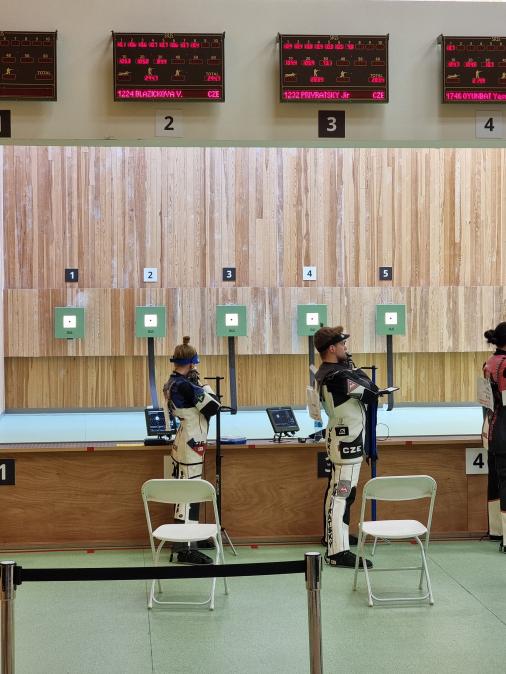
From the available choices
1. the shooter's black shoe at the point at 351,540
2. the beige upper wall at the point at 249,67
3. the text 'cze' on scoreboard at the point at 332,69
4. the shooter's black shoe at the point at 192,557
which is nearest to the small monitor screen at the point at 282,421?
the shooter's black shoe at the point at 351,540

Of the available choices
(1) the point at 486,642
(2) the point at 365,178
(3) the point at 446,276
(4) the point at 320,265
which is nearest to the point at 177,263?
(4) the point at 320,265

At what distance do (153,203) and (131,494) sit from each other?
4.93 metres

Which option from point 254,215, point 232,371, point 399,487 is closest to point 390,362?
point 232,371

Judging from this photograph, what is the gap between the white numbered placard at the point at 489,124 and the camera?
19.9ft

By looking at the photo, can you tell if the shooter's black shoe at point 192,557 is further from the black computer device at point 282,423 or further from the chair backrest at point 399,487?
the chair backrest at point 399,487

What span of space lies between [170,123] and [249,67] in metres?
0.65

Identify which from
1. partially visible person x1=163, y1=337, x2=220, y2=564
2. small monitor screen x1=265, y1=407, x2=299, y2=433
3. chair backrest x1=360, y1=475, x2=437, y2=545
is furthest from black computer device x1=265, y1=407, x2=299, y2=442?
chair backrest x1=360, y1=475, x2=437, y2=545

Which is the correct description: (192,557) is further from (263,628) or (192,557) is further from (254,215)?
(254,215)

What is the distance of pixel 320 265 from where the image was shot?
420 inches

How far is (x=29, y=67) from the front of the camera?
19.0ft

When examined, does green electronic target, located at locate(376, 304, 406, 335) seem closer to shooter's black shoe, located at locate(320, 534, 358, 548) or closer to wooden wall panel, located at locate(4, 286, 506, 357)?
wooden wall panel, located at locate(4, 286, 506, 357)

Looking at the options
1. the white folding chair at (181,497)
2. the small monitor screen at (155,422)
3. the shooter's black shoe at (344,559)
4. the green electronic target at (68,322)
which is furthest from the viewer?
the green electronic target at (68,322)

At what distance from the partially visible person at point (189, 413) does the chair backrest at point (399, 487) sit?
4.27ft

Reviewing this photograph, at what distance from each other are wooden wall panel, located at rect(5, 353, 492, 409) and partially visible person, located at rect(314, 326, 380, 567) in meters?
4.75
